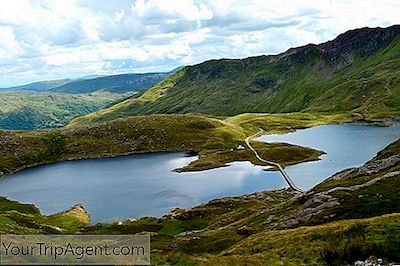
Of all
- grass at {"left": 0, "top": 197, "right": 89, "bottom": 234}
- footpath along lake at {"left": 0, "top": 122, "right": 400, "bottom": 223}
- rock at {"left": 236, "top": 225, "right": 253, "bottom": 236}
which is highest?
footpath along lake at {"left": 0, "top": 122, "right": 400, "bottom": 223}

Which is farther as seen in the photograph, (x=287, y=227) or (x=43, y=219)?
(x=43, y=219)

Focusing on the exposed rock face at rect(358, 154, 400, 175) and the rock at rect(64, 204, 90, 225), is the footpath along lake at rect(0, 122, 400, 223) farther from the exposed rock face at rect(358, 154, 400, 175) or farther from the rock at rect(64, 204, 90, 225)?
the exposed rock face at rect(358, 154, 400, 175)

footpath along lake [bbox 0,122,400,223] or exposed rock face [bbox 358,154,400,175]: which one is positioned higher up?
footpath along lake [bbox 0,122,400,223]

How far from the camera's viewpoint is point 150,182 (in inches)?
5886

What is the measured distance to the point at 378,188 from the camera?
5928 cm

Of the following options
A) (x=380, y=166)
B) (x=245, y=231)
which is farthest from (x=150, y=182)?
(x=245, y=231)

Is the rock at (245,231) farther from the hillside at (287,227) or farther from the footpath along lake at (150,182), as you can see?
the footpath along lake at (150,182)

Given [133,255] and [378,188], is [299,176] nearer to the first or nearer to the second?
[378,188]

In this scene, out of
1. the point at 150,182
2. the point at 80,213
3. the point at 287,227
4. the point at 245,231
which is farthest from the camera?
the point at 150,182

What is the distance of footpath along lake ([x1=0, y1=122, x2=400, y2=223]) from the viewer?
401 ft

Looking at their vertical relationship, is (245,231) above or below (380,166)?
below

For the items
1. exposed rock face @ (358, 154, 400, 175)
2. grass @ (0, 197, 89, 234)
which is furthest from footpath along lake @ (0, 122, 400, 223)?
exposed rock face @ (358, 154, 400, 175)

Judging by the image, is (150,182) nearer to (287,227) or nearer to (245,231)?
(245,231)

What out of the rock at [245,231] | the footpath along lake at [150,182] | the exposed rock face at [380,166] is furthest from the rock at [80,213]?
the exposed rock face at [380,166]
